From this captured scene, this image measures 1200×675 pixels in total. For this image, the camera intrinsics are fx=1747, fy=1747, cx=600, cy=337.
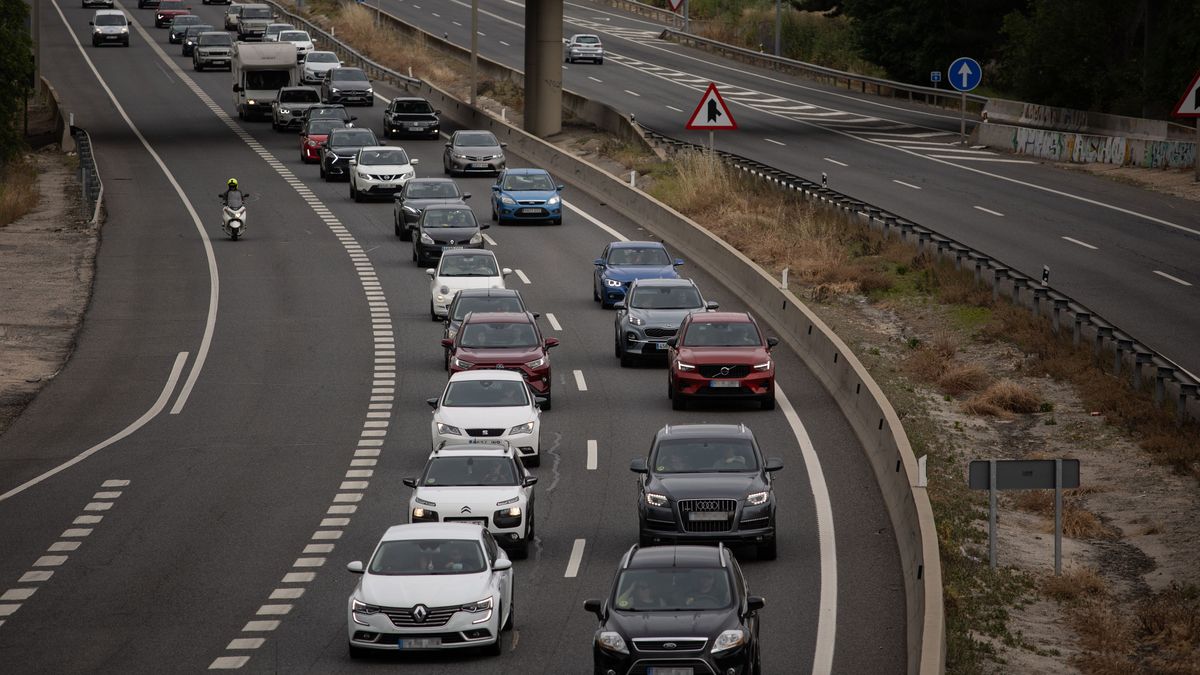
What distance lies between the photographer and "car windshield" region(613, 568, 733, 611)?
16.5 metres

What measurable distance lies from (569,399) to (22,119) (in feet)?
161

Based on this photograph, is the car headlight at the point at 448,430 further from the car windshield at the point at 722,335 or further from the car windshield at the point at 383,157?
the car windshield at the point at 383,157

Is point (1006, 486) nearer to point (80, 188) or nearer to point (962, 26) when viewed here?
point (80, 188)

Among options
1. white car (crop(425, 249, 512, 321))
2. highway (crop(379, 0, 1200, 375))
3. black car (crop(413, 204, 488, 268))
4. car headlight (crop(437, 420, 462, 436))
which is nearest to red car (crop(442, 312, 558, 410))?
car headlight (crop(437, 420, 462, 436))

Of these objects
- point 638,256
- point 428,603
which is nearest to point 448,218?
point 638,256

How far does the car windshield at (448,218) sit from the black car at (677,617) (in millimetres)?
26896

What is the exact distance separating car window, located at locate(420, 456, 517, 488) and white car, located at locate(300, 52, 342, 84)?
60.1 metres

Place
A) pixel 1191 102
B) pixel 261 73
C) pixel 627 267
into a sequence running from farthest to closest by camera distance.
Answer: pixel 261 73 < pixel 1191 102 < pixel 627 267

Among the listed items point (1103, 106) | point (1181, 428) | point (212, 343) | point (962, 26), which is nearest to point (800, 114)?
point (1103, 106)

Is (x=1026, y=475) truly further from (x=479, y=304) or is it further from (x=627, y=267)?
(x=627, y=267)

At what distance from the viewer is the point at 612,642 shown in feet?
52.3

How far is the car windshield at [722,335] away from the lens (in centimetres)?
3016

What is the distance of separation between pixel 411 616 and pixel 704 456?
572 centimetres

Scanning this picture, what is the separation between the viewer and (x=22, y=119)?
72.9m
